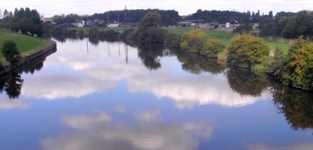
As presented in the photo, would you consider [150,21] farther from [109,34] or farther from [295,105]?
[295,105]

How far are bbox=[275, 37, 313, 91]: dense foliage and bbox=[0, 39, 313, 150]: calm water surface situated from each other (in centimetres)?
73

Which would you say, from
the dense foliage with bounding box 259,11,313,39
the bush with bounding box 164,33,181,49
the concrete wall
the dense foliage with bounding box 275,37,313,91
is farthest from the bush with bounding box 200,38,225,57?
the concrete wall

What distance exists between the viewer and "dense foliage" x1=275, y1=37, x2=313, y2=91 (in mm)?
19453

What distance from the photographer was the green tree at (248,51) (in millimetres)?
27453

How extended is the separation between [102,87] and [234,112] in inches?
324

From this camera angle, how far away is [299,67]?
19.8m

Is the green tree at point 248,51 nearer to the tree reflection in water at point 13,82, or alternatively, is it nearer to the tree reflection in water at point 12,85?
the tree reflection in water at point 13,82

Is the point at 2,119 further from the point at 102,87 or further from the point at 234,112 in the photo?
the point at 234,112

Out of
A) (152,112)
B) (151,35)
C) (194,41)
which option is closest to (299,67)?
(152,112)

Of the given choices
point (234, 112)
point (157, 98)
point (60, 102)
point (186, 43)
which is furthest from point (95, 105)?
point (186, 43)

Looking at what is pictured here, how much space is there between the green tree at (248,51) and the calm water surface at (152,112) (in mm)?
1779

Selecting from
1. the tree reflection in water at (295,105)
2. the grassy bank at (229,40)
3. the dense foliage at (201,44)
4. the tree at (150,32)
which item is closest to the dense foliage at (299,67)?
the tree reflection in water at (295,105)

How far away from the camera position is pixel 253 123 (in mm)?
15164

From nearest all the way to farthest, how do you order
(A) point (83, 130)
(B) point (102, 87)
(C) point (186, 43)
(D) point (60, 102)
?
(A) point (83, 130) → (D) point (60, 102) → (B) point (102, 87) → (C) point (186, 43)
